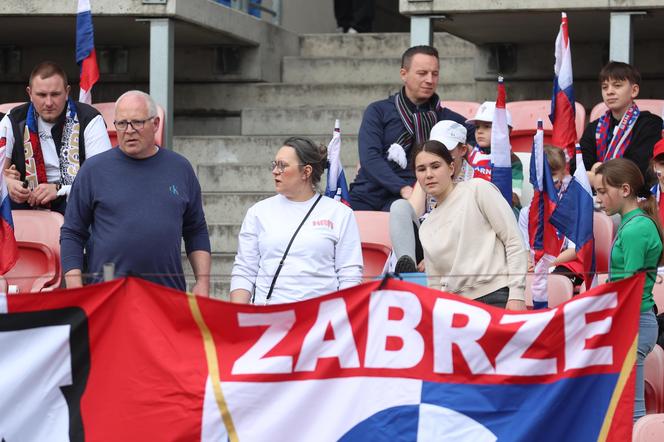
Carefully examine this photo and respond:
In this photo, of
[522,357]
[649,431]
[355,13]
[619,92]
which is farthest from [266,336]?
[355,13]

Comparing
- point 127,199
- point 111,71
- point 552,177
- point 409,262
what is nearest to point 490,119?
point 552,177

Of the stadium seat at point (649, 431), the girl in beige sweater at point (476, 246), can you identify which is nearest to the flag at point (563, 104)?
the girl in beige sweater at point (476, 246)

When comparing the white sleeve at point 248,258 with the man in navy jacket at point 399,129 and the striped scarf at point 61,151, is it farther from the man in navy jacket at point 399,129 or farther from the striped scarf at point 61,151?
the man in navy jacket at point 399,129

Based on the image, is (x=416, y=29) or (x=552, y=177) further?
(x=416, y=29)

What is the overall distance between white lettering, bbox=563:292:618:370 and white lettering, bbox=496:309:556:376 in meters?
0.06

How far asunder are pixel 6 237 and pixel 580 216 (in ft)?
10.0

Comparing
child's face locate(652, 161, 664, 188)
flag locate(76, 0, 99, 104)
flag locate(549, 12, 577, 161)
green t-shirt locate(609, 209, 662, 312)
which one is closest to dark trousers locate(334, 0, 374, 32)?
flag locate(76, 0, 99, 104)

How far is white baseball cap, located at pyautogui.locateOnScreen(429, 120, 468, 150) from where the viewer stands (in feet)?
24.6

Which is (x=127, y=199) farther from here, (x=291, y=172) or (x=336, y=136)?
(x=336, y=136)

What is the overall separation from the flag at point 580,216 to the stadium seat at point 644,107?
2.34 meters

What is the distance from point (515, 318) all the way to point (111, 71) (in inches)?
306

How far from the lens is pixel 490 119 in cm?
846

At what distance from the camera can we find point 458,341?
5426mm

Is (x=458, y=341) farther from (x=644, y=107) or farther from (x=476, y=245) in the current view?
(x=644, y=107)
